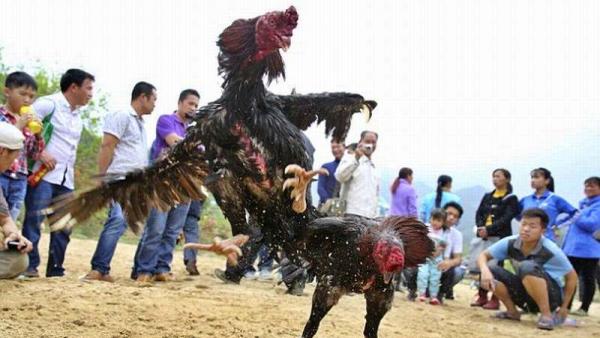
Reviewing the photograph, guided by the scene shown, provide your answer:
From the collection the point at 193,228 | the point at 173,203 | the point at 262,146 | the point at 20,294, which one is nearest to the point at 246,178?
the point at 262,146

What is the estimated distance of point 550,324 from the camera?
5359mm

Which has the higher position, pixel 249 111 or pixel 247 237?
pixel 249 111

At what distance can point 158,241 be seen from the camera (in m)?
5.39

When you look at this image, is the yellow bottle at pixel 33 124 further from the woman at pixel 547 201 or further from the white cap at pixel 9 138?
the woman at pixel 547 201

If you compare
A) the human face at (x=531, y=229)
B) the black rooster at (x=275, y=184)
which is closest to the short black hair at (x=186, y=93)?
the black rooster at (x=275, y=184)

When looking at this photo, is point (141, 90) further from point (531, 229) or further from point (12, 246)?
point (531, 229)

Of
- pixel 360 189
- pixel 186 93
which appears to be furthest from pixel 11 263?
pixel 360 189

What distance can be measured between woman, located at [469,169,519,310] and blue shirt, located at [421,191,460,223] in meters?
0.49

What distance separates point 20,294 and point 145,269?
155 centimetres

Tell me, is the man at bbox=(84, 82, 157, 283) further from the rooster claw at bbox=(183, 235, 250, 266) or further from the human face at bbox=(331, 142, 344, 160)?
the rooster claw at bbox=(183, 235, 250, 266)

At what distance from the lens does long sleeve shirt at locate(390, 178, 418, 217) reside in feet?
23.1

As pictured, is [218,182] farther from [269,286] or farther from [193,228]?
[193,228]

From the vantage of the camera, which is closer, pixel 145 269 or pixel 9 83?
pixel 9 83

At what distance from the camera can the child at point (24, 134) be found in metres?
4.51
